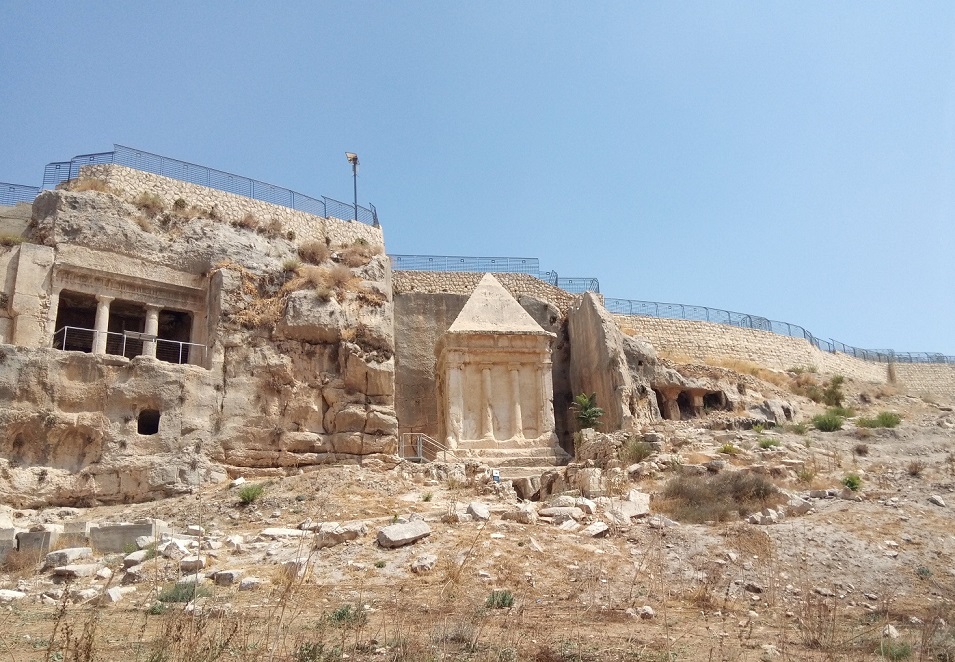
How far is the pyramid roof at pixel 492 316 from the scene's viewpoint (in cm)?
2114

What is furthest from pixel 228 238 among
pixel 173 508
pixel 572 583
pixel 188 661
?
pixel 188 661

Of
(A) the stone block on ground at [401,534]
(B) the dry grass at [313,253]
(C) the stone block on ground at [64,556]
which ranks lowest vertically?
(C) the stone block on ground at [64,556]

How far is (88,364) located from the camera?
48.7 ft

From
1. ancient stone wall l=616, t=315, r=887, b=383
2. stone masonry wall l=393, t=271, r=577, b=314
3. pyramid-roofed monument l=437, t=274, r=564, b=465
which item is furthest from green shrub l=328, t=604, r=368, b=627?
ancient stone wall l=616, t=315, r=887, b=383

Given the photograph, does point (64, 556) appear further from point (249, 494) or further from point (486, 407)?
point (486, 407)

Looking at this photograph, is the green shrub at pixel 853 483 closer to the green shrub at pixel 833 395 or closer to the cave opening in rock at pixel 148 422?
the cave opening in rock at pixel 148 422

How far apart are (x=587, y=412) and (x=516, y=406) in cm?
210

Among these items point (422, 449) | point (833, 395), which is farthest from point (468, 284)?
point (833, 395)

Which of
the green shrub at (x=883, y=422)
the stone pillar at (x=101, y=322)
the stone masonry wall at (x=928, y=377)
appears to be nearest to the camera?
the stone pillar at (x=101, y=322)

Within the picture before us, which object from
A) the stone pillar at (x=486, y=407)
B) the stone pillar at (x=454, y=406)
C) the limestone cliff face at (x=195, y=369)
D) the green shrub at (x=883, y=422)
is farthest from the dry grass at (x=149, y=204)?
the green shrub at (x=883, y=422)

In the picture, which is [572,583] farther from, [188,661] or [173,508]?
[173,508]

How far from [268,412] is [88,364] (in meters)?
3.61

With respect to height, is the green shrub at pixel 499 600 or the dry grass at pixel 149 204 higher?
the dry grass at pixel 149 204

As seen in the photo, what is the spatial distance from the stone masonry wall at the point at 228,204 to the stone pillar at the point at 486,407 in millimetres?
5411
